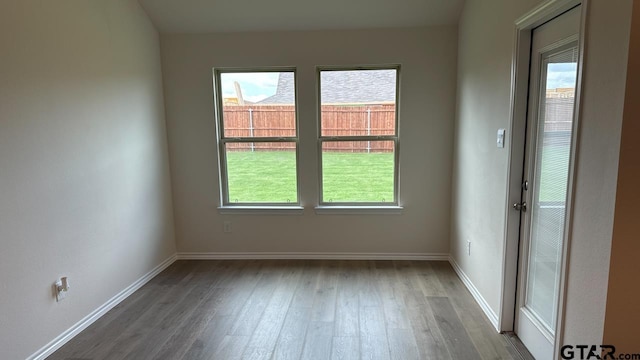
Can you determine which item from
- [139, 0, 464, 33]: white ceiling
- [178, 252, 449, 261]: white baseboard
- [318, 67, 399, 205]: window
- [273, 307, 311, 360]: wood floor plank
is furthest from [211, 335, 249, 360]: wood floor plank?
[139, 0, 464, 33]: white ceiling

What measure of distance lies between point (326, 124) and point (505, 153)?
6.01 feet

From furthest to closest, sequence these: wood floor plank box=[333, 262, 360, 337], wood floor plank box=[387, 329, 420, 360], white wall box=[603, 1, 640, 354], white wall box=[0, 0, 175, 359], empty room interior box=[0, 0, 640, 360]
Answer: wood floor plank box=[333, 262, 360, 337] → wood floor plank box=[387, 329, 420, 360] → white wall box=[0, 0, 175, 359] → empty room interior box=[0, 0, 640, 360] → white wall box=[603, 1, 640, 354]

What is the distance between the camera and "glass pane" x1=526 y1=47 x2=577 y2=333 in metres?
1.79

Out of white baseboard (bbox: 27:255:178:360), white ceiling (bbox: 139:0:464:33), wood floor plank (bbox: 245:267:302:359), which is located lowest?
wood floor plank (bbox: 245:267:302:359)

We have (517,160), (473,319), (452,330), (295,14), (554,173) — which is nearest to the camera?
(554,173)

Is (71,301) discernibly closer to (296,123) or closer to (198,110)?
(198,110)

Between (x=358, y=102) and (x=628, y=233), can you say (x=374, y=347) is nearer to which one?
(x=628, y=233)

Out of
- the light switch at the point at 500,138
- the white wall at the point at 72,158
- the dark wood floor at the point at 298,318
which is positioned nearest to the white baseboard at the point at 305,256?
the dark wood floor at the point at 298,318

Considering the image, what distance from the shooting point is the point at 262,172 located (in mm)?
3801

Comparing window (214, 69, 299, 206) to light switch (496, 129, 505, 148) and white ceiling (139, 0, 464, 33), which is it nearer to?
white ceiling (139, 0, 464, 33)

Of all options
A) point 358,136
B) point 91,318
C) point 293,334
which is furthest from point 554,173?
point 91,318

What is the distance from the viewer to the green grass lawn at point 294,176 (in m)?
3.72

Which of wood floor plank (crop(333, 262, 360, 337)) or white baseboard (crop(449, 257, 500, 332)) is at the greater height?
white baseboard (crop(449, 257, 500, 332))

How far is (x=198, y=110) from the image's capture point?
3633mm
